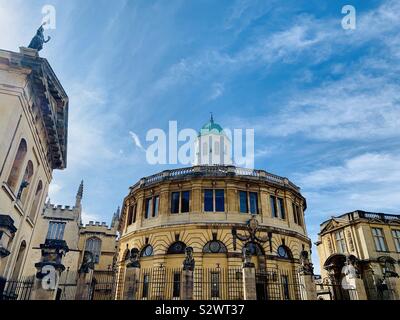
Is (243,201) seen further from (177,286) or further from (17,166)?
(17,166)

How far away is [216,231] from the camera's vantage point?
81.2 feet

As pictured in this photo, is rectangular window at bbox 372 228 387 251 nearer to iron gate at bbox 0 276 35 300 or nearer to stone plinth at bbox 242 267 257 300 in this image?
stone plinth at bbox 242 267 257 300

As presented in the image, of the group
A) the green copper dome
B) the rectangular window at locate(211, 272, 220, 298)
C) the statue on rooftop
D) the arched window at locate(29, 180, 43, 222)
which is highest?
the green copper dome

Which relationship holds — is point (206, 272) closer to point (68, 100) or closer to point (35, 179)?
point (35, 179)

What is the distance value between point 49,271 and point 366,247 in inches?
1245

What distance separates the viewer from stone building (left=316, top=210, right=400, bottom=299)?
28578mm

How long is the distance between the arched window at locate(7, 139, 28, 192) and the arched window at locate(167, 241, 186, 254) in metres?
14.3

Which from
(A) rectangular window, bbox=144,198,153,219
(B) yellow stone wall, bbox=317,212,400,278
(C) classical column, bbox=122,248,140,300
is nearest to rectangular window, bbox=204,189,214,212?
(A) rectangular window, bbox=144,198,153,219

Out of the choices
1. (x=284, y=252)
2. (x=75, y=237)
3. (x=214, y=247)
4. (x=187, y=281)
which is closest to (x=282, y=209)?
(x=284, y=252)

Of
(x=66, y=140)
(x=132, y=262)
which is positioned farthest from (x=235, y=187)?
(x=66, y=140)

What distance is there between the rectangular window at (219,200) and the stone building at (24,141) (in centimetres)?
1404
